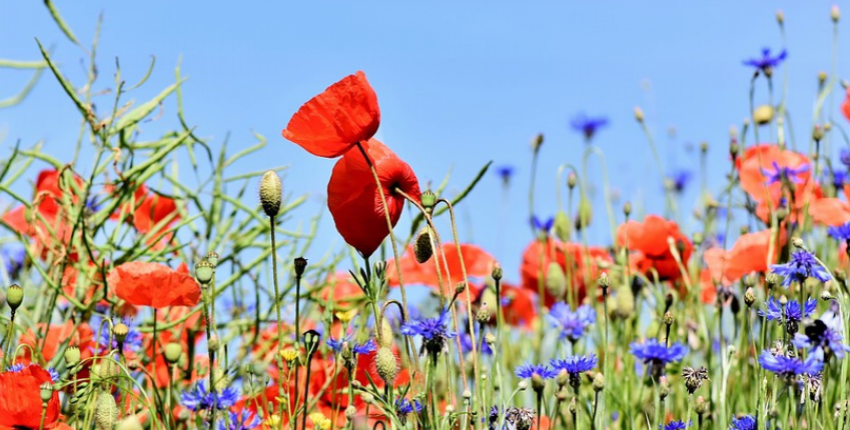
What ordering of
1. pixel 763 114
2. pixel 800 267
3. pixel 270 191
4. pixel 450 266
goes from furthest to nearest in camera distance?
pixel 763 114, pixel 450 266, pixel 800 267, pixel 270 191

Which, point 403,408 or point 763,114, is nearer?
point 403,408

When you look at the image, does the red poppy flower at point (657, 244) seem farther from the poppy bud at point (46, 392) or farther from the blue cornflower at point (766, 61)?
the poppy bud at point (46, 392)

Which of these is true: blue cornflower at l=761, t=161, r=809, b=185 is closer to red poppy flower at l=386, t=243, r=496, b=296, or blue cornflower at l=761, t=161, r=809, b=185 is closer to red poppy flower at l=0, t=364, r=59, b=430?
red poppy flower at l=386, t=243, r=496, b=296

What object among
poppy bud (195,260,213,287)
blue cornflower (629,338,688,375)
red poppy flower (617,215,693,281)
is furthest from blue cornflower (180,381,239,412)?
red poppy flower (617,215,693,281)

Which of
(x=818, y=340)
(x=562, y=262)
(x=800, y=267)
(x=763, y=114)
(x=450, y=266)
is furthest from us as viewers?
(x=562, y=262)

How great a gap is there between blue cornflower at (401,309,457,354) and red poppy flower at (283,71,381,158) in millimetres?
222

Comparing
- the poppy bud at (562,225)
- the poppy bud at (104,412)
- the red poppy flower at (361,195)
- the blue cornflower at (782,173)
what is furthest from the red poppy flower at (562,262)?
the poppy bud at (104,412)

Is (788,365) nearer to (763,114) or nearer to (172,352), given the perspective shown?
(172,352)

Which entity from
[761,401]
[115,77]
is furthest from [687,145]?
[761,401]

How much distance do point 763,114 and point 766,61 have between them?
4.8 inches

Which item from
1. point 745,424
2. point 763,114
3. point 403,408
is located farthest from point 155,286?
point 763,114

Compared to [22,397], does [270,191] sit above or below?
above

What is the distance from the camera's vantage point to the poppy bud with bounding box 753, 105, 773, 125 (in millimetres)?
2279

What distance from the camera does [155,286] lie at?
134cm
